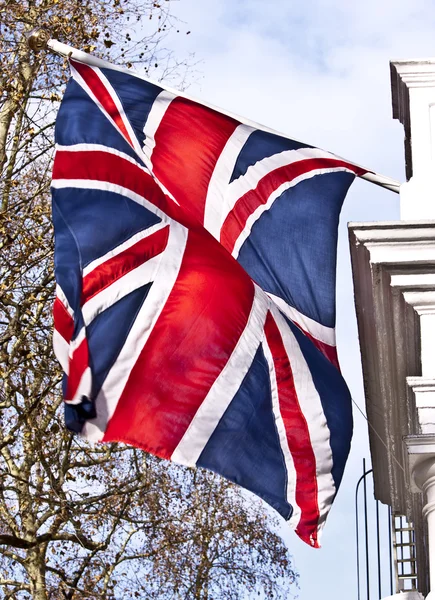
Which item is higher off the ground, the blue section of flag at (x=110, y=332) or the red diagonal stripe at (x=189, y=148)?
the red diagonal stripe at (x=189, y=148)

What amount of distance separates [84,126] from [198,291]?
5.17 ft

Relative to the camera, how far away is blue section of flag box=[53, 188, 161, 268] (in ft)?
26.8

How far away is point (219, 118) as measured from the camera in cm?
966

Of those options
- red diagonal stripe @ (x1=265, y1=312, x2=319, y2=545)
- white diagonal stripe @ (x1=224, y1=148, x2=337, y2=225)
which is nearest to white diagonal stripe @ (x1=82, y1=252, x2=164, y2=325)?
red diagonal stripe @ (x1=265, y1=312, x2=319, y2=545)

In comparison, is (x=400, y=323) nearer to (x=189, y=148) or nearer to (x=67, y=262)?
(x=189, y=148)

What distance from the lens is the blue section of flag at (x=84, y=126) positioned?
8.88m

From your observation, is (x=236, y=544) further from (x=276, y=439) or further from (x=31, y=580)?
(x=276, y=439)

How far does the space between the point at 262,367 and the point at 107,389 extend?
1.15 meters

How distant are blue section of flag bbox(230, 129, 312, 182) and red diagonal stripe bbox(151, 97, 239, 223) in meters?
0.17

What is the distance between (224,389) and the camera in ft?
26.6

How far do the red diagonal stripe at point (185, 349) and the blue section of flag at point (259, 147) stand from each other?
102 cm

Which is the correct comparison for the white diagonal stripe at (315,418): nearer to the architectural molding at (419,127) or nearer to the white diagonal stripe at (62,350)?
the white diagonal stripe at (62,350)

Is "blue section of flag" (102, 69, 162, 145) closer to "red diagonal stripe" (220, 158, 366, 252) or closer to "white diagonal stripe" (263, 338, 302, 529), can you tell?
"red diagonal stripe" (220, 158, 366, 252)

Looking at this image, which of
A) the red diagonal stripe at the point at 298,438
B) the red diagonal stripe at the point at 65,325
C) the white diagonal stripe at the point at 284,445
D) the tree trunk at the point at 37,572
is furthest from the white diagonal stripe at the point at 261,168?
the tree trunk at the point at 37,572
